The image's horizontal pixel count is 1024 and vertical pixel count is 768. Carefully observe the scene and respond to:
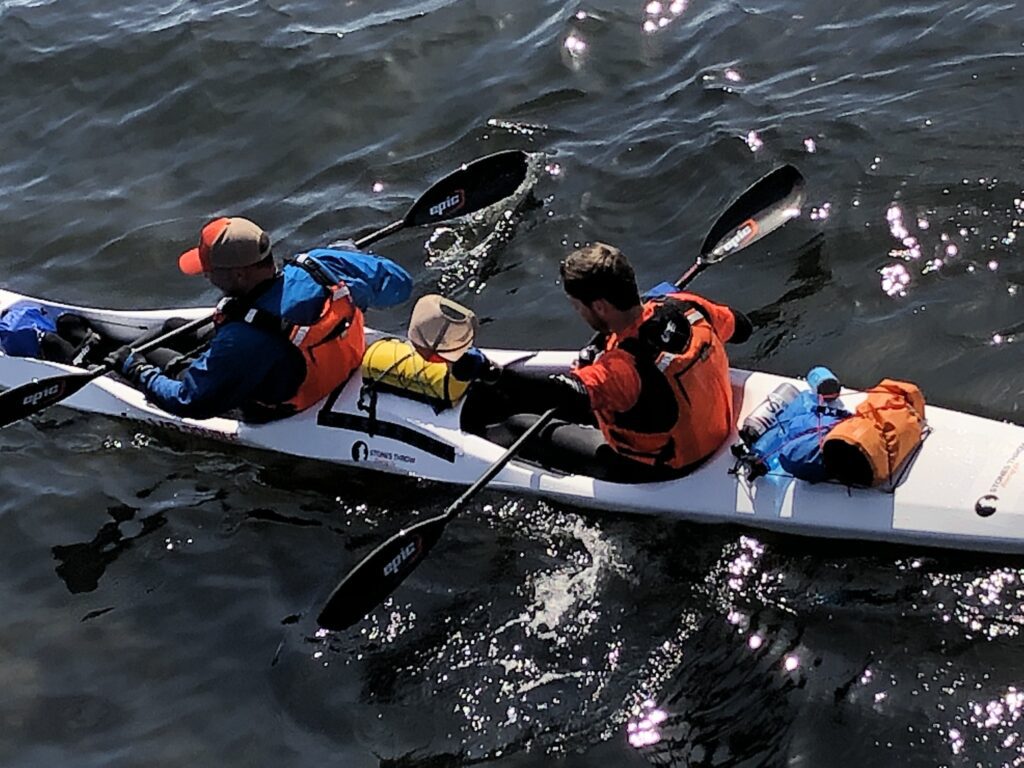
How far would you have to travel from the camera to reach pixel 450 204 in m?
8.13

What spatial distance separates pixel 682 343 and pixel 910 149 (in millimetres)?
3608

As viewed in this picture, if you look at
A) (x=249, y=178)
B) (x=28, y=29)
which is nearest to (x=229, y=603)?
(x=249, y=178)

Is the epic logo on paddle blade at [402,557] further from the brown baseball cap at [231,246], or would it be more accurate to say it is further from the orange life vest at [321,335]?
the brown baseball cap at [231,246]

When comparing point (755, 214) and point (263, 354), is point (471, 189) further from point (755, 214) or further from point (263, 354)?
point (263, 354)

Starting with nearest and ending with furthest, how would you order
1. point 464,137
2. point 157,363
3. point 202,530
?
1. point 202,530
2. point 157,363
3. point 464,137

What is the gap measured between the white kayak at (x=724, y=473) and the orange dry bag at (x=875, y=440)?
10 centimetres

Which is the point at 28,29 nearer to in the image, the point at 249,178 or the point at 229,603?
the point at 249,178

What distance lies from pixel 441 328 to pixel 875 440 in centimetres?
190

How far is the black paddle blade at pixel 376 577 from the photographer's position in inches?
219

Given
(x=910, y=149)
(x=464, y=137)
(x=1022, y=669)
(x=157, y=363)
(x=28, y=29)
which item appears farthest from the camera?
(x=28, y=29)

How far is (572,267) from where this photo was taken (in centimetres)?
527

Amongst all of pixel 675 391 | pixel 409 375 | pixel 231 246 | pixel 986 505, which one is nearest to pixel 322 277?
Answer: pixel 231 246

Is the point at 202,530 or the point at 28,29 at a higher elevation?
the point at 28,29

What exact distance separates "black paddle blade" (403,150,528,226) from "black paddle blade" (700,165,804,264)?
1685 mm
